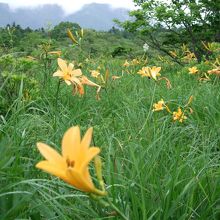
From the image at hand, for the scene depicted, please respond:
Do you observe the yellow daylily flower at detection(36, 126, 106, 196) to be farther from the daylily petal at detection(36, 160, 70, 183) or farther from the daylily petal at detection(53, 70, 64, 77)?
the daylily petal at detection(53, 70, 64, 77)

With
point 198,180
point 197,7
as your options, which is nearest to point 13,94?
point 198,180

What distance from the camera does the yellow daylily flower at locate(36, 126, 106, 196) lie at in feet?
2.18

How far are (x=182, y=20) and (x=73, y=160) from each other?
27.4 ft

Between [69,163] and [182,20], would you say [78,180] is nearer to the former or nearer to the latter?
[69,163]

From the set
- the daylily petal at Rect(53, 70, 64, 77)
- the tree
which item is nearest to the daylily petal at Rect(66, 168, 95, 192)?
the daylily petal at Rect(53, 70, 64, 77)

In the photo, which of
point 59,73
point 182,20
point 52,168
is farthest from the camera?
point 182,20

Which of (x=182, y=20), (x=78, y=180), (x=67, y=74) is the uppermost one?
(x=182, y=20)

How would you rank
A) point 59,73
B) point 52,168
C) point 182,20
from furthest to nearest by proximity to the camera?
point 182,20, point 59,73, point 52,168

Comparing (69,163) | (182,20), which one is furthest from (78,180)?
(182,20)

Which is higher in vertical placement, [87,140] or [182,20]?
[182,20]

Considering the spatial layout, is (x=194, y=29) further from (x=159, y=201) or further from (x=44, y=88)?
(x=159, y=201)

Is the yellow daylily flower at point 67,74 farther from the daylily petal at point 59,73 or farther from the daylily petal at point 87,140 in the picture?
the daylily petal at point 87,140

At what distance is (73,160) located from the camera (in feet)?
2.24

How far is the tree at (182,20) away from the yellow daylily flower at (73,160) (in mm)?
8109
